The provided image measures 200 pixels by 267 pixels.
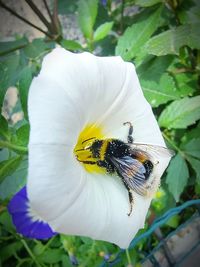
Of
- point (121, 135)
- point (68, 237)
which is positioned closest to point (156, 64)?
point (121, 135)

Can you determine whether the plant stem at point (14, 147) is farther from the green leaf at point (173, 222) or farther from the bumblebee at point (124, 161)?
the green leaf at point (173, 222)

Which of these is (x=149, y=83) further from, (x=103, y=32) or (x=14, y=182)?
(x=14, y=182)

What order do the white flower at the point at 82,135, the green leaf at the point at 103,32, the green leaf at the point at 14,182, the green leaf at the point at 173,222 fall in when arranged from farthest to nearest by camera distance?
the green leaf at the point at 173,222
the green leaf at the point at 103,32
the green leaf at the point at 14,182
the white flower at the point at 82,135

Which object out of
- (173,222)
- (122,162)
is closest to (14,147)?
(122,162)

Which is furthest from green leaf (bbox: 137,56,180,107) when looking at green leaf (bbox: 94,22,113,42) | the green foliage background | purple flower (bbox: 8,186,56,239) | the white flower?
purple flower (bbox: 8,186,56,239)

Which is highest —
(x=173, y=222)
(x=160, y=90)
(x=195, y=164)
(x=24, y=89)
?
(x=24, y=89)

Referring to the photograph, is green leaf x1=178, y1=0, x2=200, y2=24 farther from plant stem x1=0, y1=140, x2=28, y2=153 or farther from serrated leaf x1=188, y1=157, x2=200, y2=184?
plant stem x1=0, y1=140, x2=28, y2=153

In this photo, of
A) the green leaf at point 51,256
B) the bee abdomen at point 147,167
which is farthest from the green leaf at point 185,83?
the green leaf at point 51,256
